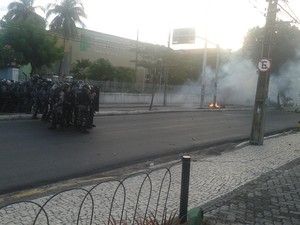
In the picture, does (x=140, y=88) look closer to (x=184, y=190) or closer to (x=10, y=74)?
(x=10, y=74)

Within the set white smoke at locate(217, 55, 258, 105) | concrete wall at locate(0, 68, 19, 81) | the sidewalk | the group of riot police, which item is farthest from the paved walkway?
white smoke at locate(217, 55, 258, 105)

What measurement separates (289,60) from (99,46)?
2393 cm

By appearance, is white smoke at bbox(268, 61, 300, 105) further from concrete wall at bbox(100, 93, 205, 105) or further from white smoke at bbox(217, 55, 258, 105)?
concrete wall at bbox(100, 93, 205, 105)

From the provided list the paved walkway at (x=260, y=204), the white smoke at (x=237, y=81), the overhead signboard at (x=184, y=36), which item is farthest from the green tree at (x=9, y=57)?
the paved walkway at (x=260, y=204)

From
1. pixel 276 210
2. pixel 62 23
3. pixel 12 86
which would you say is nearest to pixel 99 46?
pixel 62 23

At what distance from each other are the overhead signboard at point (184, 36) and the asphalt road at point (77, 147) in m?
15.7

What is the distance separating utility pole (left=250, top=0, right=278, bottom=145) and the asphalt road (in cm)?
134

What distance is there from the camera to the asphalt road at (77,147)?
6664 mm

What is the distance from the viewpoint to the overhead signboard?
29250mm

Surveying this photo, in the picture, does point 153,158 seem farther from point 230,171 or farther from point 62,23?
point 62,23

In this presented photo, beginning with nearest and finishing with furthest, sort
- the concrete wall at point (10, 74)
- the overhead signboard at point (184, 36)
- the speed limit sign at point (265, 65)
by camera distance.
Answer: the speed limit sign at point (265, 65) → the concrete wall at point (10, 74) → the overhead signboard at point (184, 36)

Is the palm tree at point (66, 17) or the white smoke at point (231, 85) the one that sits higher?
the palm tree at point (66, 17)

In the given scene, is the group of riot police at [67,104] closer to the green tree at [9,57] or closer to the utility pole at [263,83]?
the utility pole at [263,83]

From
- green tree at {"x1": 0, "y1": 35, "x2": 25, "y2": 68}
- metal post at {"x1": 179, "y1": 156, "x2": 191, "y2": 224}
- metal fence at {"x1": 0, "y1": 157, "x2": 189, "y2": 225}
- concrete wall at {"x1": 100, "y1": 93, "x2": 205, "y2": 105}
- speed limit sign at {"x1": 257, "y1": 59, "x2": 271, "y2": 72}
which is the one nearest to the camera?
metal post at {"x1": 179, "y1": 156, "x2": 191, "y2": 224}
